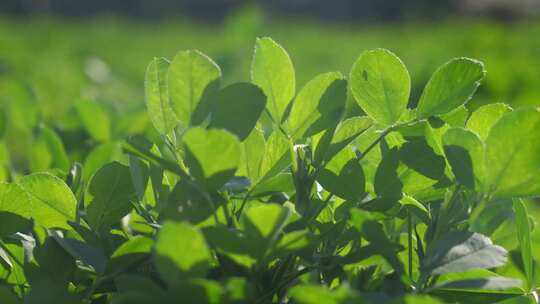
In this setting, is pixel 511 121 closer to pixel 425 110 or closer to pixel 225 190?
pixel 425 110

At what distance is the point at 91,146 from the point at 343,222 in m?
0.67

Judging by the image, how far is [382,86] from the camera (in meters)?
0.61

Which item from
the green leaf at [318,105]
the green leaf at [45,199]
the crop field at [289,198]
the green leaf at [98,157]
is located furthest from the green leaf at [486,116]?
the green leaf at [98,157]

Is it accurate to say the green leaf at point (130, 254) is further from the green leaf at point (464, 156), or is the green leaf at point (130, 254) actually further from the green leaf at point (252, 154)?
the green leaf at point (464, 156)

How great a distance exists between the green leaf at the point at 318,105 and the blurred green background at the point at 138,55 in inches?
15.6

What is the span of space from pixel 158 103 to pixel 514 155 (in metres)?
0.26

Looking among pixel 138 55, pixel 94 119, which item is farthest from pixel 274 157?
pixel 138 55

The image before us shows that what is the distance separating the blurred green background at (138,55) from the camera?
118cm

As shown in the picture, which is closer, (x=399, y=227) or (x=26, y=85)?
(x=399, y=227)

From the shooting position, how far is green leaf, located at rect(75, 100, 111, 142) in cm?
115

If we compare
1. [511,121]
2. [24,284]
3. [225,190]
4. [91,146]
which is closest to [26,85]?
[91,146]

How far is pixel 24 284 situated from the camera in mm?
625

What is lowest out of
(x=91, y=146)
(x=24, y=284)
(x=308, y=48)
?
(x=308, y=48)

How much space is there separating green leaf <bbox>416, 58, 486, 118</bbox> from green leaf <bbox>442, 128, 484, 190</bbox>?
50 mm
